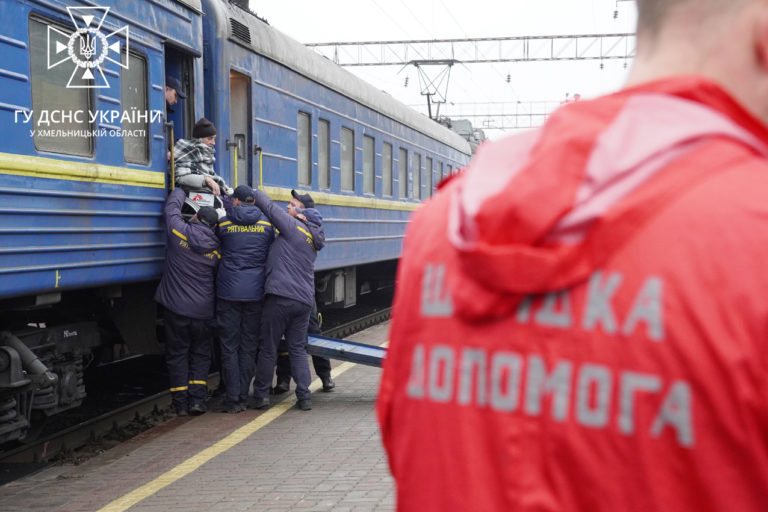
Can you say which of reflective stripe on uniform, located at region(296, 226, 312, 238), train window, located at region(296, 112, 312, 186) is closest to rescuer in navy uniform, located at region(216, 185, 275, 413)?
reflective stripe on uniform, located at region(296, 226, 312, 238)

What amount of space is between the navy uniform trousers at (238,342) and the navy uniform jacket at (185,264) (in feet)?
0.69

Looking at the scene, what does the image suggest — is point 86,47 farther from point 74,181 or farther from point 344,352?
point 344,352

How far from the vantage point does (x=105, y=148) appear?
702 cm

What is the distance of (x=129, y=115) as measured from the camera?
7.44m

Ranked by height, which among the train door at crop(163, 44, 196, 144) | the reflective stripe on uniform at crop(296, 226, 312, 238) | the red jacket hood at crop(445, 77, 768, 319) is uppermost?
the train door at crop(163, 44, 196, 144)

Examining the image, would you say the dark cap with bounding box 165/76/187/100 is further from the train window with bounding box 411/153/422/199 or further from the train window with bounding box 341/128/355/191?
the train window with bounding box 411/153/422/199

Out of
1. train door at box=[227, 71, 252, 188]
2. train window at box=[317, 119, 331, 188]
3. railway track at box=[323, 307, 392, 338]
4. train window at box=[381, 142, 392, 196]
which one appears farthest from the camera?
train window at box=[381, 142, 392, 196]

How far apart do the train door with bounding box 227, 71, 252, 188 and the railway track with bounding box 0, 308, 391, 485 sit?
8.04 feet

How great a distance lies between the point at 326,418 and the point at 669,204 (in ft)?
22.1

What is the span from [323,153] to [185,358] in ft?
16.2

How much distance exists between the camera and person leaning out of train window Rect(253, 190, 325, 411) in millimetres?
8141

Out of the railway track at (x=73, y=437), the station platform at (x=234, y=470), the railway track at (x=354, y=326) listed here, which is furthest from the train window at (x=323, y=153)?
the station platform at (x=234, y=470)

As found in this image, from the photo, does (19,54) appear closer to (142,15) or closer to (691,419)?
(142,15)

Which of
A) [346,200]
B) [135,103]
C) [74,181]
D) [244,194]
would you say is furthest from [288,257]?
[346,200]
